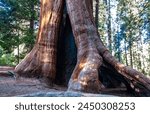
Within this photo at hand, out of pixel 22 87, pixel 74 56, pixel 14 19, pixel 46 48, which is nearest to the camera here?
pixel 22 87

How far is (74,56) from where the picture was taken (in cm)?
1028

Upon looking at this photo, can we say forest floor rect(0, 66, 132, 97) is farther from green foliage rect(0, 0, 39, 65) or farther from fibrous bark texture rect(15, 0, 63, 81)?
green foliage rect(0, 0, 39, 65)

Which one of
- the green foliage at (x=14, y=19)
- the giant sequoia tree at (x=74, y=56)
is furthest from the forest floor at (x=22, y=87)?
the green foliage at (x=14, y=19)

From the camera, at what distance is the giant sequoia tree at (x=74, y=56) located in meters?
8.00

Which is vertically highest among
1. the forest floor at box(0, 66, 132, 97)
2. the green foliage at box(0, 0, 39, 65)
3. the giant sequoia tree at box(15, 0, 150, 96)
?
the green foliage at box(0, 0, 39, 65)

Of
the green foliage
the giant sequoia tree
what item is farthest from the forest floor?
the green foliage

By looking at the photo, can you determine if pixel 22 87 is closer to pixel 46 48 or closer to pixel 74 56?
pixel 46 48

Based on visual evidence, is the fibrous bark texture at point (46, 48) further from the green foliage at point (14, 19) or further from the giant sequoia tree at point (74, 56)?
the green foliage at point (14, 19)

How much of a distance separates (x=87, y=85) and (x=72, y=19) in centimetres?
268

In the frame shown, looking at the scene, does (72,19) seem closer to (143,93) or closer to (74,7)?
(74,7)

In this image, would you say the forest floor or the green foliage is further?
the green foliage

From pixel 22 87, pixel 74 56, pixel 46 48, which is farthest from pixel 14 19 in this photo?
pixel 22 87

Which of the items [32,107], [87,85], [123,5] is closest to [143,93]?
[87,85]

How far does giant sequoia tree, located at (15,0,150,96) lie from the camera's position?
8.00 m
